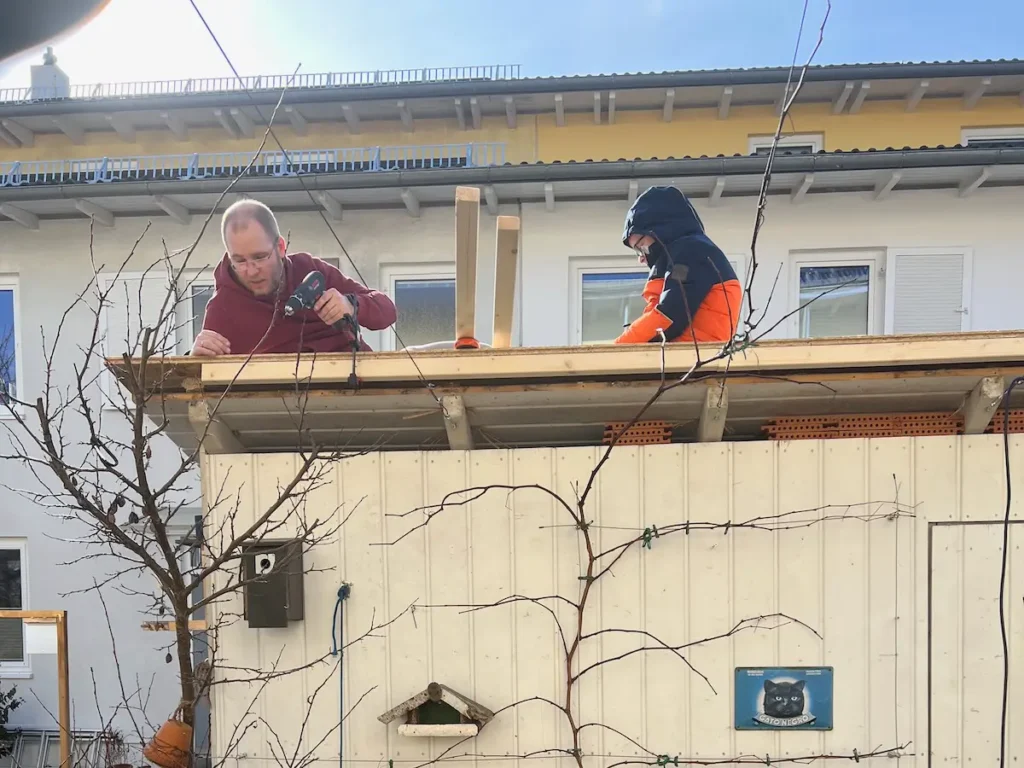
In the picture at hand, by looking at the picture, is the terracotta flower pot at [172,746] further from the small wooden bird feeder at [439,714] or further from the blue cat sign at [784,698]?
the blue cat sign at [784,698]

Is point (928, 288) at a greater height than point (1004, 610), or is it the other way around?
point (928, 288)

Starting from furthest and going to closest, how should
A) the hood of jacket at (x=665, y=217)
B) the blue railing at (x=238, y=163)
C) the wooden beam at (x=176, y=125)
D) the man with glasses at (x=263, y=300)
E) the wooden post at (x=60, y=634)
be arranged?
the wooden beam at (x=176, y=125), the blue railing at (x=238, y=163), the wooden post at (x=60, y=634), the hood of jacket at (x=665, y=217), the man with glasses at (x=263, y=300)

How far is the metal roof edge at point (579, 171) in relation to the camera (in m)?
4.78

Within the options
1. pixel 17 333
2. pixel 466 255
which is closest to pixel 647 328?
pixel 466 255

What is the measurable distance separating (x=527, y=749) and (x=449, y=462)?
126 cm

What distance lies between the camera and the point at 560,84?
590cm

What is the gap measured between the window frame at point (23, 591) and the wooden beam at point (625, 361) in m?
5.12

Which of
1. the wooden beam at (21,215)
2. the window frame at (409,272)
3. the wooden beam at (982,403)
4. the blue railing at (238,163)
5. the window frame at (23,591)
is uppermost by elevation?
the blue railing at (238,163)

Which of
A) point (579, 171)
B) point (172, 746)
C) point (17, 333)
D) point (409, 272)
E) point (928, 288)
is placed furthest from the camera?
point (17, 333)

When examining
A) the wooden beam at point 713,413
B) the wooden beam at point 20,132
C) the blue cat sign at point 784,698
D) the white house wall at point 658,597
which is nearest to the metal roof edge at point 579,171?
the wooden beam at point 20,132

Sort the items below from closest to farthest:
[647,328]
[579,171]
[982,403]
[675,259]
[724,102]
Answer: [982,403], [647,328], [675,259], [579,171], [724,102]

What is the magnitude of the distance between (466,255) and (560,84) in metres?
4.28

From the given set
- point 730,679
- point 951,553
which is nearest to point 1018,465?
point 951,553

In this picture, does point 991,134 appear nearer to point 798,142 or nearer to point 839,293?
point 798,142
